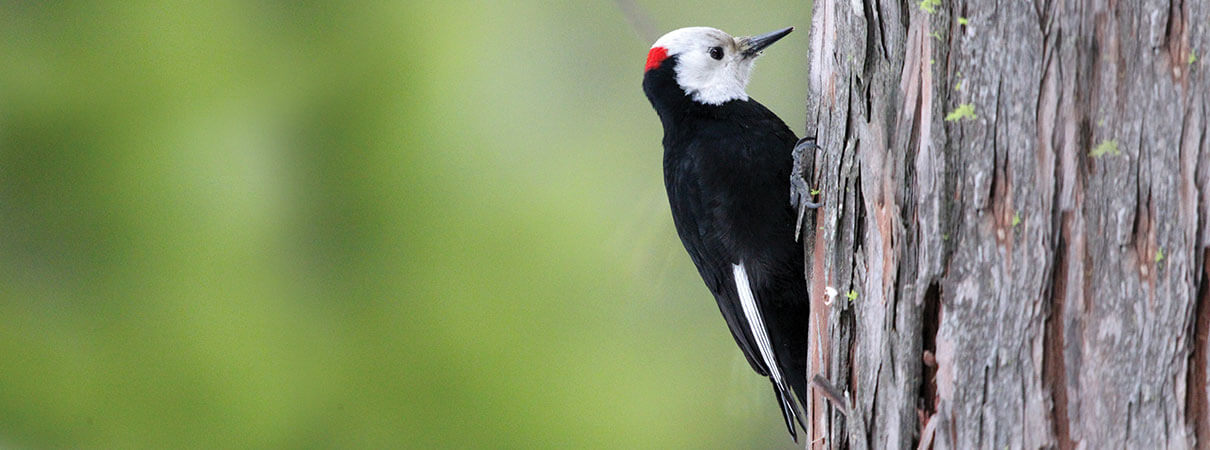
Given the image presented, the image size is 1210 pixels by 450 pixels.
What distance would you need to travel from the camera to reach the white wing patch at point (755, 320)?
220cm

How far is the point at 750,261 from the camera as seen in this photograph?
2195 millimetres

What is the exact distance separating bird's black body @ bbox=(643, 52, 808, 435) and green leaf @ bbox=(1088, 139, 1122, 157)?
963 millimetres

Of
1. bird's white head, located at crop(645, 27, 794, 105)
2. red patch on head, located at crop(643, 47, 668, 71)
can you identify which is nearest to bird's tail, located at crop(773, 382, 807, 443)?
bird's white head, located at crop(645, 27, 794, 105)

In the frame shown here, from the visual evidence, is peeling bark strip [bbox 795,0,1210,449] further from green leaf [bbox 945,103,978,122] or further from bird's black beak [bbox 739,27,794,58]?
bird's black beak [bbox 739,27,794,58]

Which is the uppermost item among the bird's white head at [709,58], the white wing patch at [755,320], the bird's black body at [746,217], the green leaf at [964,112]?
the bird's white head at [709,58]

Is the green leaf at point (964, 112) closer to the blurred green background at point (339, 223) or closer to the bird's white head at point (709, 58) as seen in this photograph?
the bird's white head at point (709, 58)

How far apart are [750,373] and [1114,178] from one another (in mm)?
2598

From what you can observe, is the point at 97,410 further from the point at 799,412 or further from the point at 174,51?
the point at 799,412

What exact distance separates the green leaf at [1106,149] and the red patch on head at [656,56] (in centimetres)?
149

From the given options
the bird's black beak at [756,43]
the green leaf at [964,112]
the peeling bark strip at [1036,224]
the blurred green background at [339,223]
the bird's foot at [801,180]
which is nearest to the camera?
the peeling bark strip at [1036,224]

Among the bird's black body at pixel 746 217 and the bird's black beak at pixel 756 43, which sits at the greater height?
the bird's black beak at pixel 756 43

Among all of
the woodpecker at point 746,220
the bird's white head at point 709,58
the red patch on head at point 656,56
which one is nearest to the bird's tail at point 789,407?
the woodpecker at point 746,220

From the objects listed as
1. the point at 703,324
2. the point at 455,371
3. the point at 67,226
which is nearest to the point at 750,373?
the point at 703,324

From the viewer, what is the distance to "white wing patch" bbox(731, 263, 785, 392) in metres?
2.20
